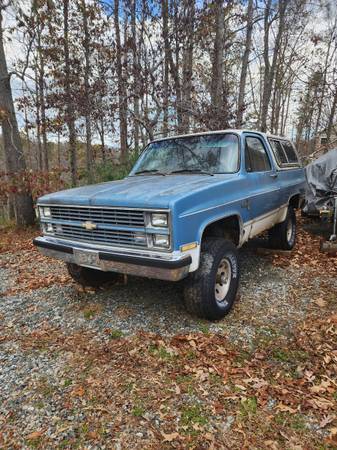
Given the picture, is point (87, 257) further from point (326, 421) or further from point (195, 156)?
point (326, 421)

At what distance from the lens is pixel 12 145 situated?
8.45 metres

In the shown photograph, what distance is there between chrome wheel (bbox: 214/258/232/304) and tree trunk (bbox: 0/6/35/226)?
625 cm

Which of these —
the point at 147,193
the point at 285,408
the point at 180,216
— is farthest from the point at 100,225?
the point at 285,408

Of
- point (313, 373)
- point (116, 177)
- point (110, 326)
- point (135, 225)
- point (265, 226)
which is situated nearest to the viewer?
point (313, 373)

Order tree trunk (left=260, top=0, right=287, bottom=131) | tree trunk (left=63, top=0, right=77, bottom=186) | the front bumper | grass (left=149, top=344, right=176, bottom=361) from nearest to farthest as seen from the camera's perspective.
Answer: the front bumper, grass (left=149, top=344, right=176, bottom=361), tree trunk (left=63, top=0, right=77, bottom=186), tree trunk (left=260, top=0, right=287, bottom=131)

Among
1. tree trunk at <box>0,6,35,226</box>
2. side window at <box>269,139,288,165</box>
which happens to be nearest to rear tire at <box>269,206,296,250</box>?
side window at <box>269,139,288,165</box>

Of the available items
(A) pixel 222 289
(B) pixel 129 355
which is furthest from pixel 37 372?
(A) pixel 222 289

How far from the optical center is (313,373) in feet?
9.14

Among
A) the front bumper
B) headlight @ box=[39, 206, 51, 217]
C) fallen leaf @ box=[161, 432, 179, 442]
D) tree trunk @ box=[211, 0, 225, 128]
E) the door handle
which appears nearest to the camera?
fallen leaf @ box=[161, 432, 179, 442]

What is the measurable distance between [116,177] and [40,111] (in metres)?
6.70

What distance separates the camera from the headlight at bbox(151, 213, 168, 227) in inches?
113

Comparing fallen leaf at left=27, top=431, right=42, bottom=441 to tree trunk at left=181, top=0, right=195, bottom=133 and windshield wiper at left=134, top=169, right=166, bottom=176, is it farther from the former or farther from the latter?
tree trunk at left=181, top=0, right=195, bottom=133

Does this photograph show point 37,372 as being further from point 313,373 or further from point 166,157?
point 166,157

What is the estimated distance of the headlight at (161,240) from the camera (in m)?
2.92
